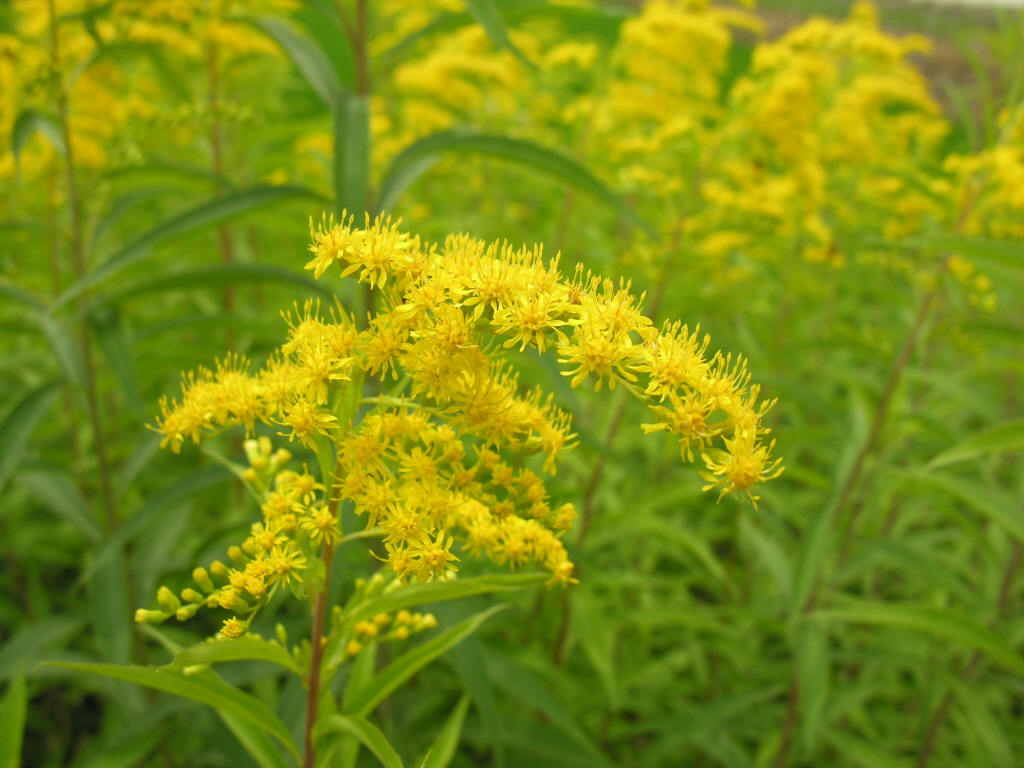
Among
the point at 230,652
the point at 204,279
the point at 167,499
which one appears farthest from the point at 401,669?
the point at 204,279

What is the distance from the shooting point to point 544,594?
9.09ft

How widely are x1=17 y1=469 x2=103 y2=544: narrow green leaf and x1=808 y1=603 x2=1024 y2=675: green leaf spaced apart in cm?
230

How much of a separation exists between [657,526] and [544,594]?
20.6 inches

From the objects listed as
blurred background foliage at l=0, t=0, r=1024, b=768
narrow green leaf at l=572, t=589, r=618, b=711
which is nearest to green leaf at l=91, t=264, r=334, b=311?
blurred background foliage at l=0, t=0, r=1024, b=768

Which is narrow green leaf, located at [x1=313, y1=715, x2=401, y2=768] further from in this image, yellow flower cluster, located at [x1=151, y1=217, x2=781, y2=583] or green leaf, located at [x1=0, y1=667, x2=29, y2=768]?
green leaf, located at [x1=0, y1=667, x2=29, y2=768]

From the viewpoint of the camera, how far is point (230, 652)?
1.09 meters

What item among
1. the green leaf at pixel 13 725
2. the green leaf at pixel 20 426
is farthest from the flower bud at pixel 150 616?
the green leaf at pixel 20 426

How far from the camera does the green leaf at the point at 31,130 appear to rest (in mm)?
1930

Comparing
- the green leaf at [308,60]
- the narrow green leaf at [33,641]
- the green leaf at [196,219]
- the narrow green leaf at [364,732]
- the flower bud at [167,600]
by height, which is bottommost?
the narrow green leaf at [33,641]

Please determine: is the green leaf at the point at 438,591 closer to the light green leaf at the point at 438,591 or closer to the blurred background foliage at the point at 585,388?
the light green leaf at the point at 438,591

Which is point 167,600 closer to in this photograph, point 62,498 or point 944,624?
point 62,498

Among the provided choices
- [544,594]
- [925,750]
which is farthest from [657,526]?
[925,750]

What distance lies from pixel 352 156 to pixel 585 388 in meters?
1.56

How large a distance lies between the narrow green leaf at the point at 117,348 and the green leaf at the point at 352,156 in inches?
26.8
